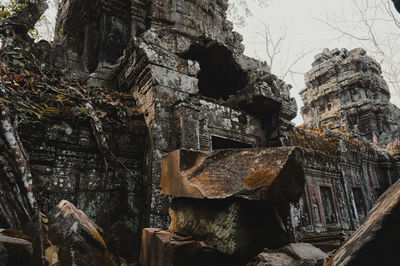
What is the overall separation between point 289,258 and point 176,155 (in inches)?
43.6

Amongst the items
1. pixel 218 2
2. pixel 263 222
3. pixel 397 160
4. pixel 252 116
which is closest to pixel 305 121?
pixel 397 160

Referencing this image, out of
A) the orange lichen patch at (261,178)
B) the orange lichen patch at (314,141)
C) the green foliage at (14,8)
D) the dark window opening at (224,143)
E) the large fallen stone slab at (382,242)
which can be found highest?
the green foliage at (14,8)

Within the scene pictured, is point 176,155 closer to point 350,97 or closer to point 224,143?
point 224,143

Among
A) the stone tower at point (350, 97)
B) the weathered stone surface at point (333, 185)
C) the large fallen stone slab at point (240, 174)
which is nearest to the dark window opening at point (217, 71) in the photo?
the weathered stone surface at point (333, 185)

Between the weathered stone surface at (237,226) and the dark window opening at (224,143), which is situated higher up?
the dark window opening at (224,143)

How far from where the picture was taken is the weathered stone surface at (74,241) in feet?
5.25

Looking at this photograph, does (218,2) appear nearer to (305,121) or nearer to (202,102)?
(202,102)

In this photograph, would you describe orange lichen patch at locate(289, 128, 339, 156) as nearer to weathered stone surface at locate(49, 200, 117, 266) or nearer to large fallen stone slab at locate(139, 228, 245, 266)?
large fallen stone slab at locate(139, 228, 245, 266)

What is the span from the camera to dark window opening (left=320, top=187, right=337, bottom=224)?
6495mm

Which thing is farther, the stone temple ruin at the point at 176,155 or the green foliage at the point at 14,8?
the green foliage at the point at 14,8

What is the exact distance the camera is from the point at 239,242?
164 cm

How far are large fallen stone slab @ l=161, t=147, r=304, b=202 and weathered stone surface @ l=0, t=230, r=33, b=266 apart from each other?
1006 mm

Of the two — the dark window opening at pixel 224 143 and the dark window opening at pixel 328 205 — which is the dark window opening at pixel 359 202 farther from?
the dark window opening at pixel 224 143

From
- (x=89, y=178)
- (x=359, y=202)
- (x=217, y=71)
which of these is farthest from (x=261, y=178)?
(x=359, y=202)
